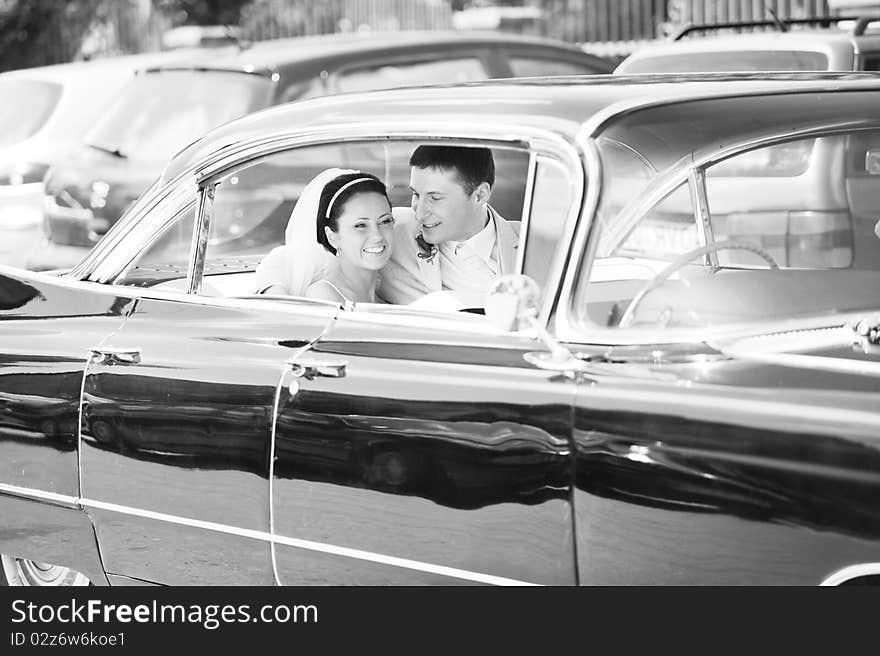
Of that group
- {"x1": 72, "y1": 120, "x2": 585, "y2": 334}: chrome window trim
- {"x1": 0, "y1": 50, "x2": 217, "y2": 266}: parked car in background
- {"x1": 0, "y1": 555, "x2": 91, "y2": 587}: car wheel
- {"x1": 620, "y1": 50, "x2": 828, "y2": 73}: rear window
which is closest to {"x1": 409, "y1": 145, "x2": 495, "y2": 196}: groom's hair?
{"x1": 72, "y1": 120, "x2": 585, "y2": 334}: chrome window trim

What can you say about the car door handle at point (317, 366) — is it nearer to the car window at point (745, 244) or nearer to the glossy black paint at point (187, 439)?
the glossy black paint at point (187, 439)

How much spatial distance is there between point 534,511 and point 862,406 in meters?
0.69

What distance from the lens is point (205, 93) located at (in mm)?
9391

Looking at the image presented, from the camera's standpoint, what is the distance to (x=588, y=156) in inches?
138

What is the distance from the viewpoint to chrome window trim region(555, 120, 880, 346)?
3367mm

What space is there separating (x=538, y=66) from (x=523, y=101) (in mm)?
6868

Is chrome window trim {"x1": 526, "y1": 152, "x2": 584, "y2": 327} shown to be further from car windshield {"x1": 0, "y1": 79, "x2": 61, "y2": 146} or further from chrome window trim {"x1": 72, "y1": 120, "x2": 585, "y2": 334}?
car windshield {"x1": 0, "y1": 79, "x2": 61, "y2": 146}

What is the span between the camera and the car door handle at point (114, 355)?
409cm

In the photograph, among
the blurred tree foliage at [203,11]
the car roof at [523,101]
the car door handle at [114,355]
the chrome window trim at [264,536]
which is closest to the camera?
the chrome window trim at [264,536]

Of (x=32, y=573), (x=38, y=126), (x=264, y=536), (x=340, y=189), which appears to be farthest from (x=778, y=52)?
(x=264, y=536)

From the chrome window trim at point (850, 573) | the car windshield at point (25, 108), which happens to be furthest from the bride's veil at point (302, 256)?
the car windshield at point (25, 108)

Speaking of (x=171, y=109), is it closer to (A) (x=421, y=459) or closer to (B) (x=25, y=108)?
(B) (x=25, y=108)

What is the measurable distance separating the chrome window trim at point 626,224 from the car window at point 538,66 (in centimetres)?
648
